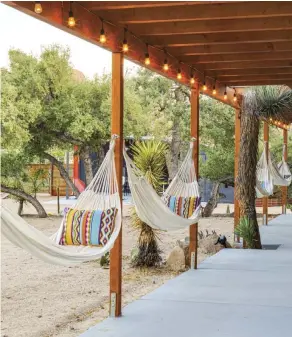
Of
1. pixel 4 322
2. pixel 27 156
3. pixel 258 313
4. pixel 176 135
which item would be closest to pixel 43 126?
pixel 27 156

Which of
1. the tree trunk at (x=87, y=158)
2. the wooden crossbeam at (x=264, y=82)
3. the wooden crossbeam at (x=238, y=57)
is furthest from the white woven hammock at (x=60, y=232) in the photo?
the tree trunk at (x=87, y=158)

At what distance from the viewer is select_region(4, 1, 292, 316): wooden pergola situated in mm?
3611

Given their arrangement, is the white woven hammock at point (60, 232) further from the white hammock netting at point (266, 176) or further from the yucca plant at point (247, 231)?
the white hammock netting at point (266, 176)

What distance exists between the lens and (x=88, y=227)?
4.00 meters

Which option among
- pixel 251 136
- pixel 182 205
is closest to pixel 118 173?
pixel 182 205

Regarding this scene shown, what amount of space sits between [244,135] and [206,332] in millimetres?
3727

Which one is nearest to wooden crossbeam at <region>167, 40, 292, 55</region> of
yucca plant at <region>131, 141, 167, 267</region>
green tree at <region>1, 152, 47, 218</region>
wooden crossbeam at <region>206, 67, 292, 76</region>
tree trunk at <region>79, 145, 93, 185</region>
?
wooden crossbeam at <region>206, 67, 292, 76</region>

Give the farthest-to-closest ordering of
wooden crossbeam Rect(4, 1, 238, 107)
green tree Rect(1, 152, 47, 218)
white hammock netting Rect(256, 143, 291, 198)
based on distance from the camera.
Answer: green tree Rect(1, 152, 47, 218) → white hammock netting Rect(256, 143, 291, 198) → wooden crossbeam Rect(4, 1, 238, 107)

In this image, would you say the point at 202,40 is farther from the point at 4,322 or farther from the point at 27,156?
the point at 27,156

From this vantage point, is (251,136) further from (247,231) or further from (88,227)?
(88,227)

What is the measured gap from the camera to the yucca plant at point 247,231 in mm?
6941

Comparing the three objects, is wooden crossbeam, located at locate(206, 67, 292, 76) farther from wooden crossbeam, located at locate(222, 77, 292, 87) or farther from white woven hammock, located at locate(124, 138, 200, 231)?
white woven hammock, located at locate(124, 138, 200, 231)

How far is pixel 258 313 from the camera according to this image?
3.96m

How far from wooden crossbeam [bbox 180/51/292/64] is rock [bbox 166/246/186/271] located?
220 cm
